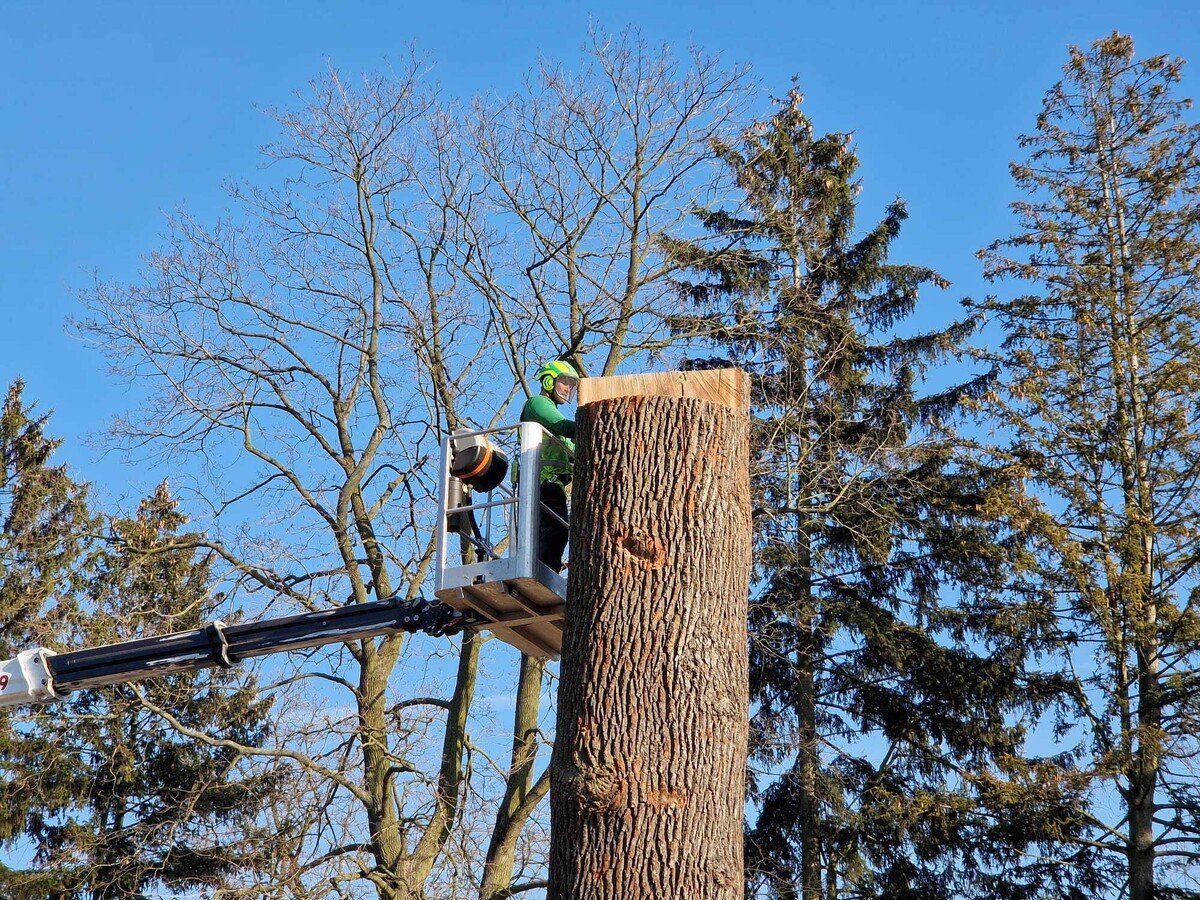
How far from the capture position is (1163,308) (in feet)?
60.4

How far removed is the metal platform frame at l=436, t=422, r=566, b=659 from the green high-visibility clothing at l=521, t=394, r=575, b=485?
0.19 feet

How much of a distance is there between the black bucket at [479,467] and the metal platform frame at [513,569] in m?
0.07

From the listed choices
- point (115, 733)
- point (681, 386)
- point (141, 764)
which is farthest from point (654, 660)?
point (141, 764)

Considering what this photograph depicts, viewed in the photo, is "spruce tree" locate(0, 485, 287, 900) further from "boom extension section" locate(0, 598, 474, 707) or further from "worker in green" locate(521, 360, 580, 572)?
"worker in green" locate(521, 360, 580, 572)

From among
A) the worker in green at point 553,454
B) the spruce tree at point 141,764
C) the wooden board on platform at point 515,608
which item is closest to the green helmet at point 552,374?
the worker in green at point 553,454

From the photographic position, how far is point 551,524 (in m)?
8.39

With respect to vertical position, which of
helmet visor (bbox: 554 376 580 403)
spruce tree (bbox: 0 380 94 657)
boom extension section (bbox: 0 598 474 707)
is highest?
spruce tree (bbox: 0 380 94 657)

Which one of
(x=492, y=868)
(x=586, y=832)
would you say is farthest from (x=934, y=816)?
(x=586, y=832)

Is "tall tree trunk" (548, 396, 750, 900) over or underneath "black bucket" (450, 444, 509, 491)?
underneath

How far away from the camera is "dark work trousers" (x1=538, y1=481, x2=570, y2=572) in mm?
8352

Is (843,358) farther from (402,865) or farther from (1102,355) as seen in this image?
(402,865)

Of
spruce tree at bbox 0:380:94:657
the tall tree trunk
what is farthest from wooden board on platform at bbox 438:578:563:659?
spruce tree at bbox 0:380:94:657

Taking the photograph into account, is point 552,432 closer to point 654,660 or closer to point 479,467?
point 479,467

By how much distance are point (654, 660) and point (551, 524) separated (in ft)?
11.6
